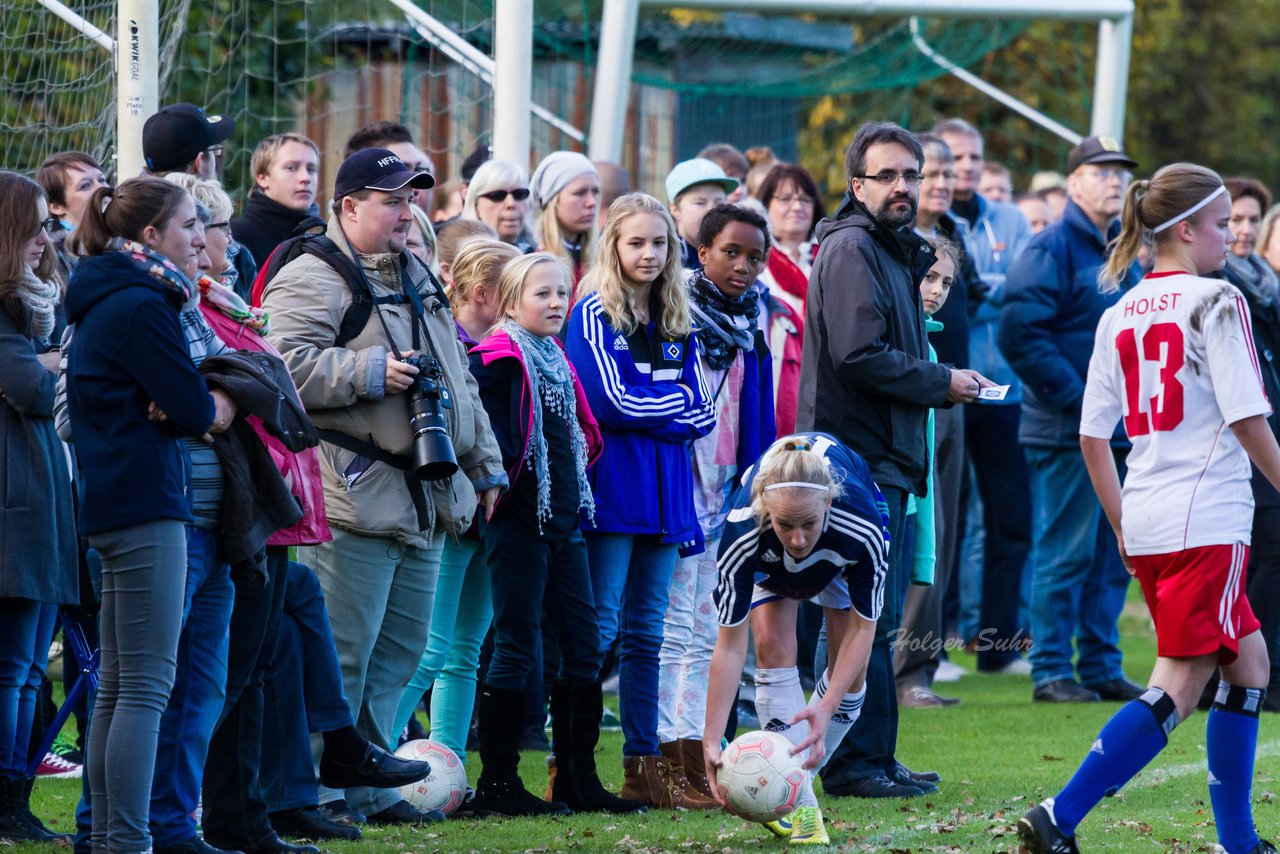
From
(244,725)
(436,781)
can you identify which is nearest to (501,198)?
(436,781)

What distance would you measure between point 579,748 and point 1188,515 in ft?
7.75

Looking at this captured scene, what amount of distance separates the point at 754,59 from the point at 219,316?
41.6 ft

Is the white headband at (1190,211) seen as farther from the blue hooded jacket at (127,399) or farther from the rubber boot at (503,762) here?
the blue hooded jacket at (127,399)

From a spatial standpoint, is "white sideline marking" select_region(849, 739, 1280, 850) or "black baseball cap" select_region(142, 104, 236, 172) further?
"black baseball cap" select_region(142, 104, 236, 172)

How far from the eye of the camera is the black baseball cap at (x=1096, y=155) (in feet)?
31.8

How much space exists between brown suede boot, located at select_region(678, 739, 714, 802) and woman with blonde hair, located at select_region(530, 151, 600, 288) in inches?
92.2

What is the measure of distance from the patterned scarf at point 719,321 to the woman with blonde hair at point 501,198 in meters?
1.26

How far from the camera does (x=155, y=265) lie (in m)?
5.12

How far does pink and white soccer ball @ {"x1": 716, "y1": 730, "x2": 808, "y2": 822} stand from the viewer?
18.5ft

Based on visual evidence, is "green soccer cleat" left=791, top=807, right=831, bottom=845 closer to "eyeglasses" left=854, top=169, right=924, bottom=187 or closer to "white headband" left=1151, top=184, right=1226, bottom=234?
"white headband" left=1151, top=184, right=1226, bottom=234

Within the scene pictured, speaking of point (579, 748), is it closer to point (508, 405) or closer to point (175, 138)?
point (508, 405)

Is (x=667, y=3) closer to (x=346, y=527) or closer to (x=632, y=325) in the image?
(x=632, y=325)

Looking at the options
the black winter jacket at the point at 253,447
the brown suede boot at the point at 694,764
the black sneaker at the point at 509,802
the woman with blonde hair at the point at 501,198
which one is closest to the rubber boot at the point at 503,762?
the black sneaker at the point at 509,802

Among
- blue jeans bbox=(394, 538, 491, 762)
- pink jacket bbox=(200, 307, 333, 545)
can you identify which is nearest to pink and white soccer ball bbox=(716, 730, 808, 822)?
blue jeans bbox=(394, 538, 491, 762)
